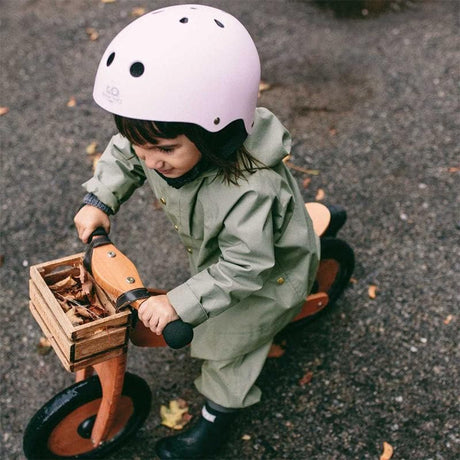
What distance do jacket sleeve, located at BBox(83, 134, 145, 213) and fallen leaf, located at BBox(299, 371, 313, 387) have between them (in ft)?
3.97

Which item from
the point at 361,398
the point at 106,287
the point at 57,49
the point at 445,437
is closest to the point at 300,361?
the point at 361,398

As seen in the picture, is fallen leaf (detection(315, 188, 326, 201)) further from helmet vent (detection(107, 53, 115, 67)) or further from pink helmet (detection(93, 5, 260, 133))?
helmet vent (detection(107, 53, 115, 67))

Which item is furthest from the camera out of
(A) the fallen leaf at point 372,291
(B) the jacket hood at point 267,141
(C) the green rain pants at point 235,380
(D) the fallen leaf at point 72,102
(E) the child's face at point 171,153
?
(D) the fallen leaf at point 72,102

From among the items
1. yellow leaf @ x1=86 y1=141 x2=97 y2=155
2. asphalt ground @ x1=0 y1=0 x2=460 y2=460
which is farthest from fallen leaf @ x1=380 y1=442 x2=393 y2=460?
yellow leaf @ x1=86 y1=141 x2=97 y2=155

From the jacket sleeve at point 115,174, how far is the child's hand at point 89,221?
6 cm

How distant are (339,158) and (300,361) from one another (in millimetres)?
1471

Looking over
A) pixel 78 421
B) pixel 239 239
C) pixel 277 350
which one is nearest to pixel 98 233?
pixel 239 239

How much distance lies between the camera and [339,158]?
13.2ft

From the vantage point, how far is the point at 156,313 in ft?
6.79

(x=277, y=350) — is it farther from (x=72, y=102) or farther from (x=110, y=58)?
(x=72, y=102)

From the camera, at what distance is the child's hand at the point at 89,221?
92.5 inches

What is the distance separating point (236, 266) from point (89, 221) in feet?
2.02

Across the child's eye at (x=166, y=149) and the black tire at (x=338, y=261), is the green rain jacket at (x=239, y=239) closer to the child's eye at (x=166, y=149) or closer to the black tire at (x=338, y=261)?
the child's eye at (x=166, y=149)

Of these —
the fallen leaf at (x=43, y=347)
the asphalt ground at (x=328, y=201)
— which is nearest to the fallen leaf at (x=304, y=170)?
the asphalt ground at (x=328, y=201)
